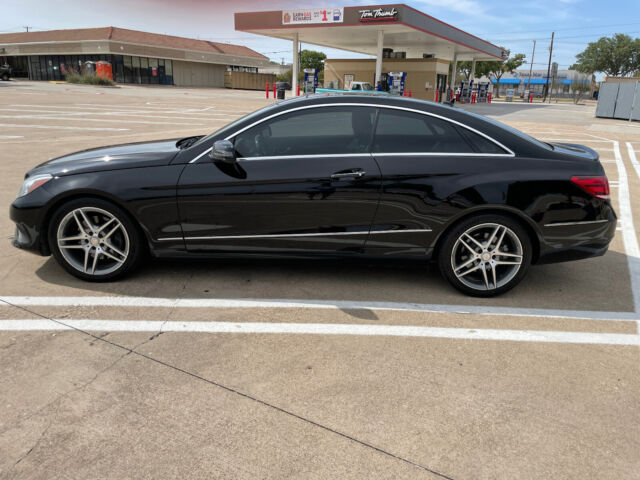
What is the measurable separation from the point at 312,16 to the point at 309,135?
25.5 meters

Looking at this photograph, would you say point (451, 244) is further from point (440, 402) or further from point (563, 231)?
point (440, 402)

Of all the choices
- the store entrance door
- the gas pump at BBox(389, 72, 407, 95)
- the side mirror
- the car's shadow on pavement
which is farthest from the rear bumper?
the store entrance door

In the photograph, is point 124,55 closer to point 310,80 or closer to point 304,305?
point 310,80

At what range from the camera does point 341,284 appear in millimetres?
4246

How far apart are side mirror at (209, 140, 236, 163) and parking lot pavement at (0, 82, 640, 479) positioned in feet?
3.53

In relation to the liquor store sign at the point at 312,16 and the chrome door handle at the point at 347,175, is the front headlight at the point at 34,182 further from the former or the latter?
the liquor store sign at the point at 312,16

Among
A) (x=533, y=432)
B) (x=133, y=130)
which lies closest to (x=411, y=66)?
(x=133, y=130)

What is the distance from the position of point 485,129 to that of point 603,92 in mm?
30017

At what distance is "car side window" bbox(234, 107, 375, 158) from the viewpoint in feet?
12.9

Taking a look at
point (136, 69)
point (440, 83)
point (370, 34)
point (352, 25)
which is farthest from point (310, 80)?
point (136, 69)

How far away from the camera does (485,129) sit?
13.1 feet

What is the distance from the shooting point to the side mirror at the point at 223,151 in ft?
12.2

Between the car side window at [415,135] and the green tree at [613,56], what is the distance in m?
82.7

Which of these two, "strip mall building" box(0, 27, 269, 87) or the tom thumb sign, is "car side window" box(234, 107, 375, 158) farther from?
"strip mall building" box(0, 27, 269, 87)
